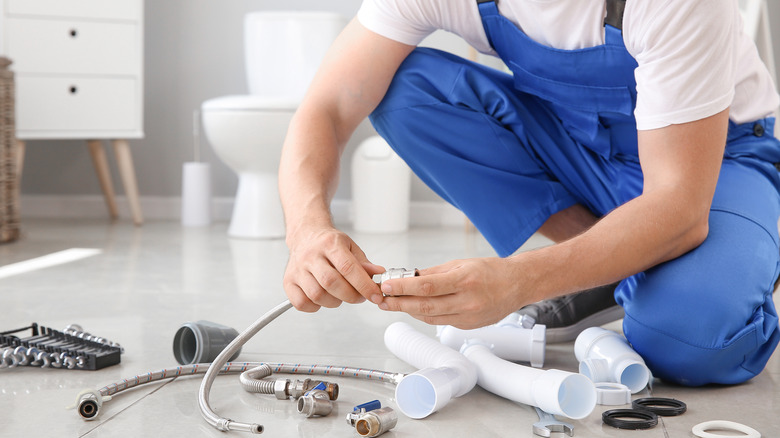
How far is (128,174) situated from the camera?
3104 mm

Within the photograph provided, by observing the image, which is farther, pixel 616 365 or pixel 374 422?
pixel 616 365

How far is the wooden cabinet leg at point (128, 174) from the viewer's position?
3.09 m

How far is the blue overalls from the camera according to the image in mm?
1092

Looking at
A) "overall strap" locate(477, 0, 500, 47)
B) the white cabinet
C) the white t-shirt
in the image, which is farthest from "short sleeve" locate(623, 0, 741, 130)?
the white cabinet

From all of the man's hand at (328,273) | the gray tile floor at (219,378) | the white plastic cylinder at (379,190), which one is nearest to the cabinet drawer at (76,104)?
the gray tile floor at (219,378)

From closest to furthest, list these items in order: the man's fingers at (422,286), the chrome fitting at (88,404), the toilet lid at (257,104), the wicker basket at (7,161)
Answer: the man's fingers at (422,286)
the chrome fitting at (88,404)
the wicker basket at (7,161)
the toilet lid at (257,104)

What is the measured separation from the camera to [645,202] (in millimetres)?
989

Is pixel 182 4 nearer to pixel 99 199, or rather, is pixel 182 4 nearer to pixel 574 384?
pixel 99 199

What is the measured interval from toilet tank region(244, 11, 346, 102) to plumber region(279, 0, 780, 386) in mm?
1760

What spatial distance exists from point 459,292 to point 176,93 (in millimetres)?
2762

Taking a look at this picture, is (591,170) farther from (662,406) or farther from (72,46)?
(72,46)

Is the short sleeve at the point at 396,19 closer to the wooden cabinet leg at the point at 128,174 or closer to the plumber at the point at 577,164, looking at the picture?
the plumber at the point at 577,164

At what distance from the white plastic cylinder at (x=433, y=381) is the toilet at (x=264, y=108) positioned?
1.74m

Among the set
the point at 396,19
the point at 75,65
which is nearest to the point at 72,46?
the point at 75,65
